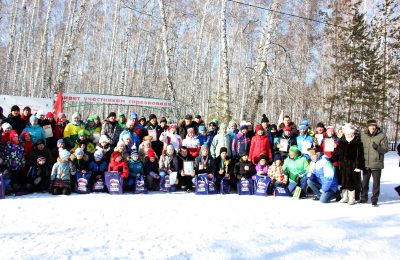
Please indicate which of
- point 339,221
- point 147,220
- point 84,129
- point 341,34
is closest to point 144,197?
point 147,220

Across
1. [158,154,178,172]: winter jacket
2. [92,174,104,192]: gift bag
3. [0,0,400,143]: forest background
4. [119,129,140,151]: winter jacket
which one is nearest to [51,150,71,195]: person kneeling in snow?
[92,174,104,192]: gift bag

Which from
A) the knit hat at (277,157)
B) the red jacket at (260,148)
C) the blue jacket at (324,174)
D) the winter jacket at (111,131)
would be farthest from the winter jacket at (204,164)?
the blue jacket at (324,174)

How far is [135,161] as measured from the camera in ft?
26.4

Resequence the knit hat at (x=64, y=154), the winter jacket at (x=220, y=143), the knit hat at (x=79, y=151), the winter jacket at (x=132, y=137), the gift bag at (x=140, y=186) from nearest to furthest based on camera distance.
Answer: the knit hat at (x=64, y=154) < the knit hat at (x=79, y=151) < the gift bag at (x=140, y=186) < the winter jacket at (x=132, y=137) < the winter jacket at (x=220, y=143)

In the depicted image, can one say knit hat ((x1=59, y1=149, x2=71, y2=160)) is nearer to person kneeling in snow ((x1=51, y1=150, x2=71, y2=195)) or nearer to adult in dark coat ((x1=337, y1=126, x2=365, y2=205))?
person kneeling in snow ((x1=51, y1=150, x2=71, y2=195))

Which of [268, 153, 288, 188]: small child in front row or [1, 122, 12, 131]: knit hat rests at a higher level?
[1, 122, 12, 131]: knit hat

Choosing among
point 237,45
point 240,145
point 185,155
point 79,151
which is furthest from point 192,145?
point 237,45

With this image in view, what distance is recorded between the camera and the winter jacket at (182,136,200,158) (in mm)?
8789

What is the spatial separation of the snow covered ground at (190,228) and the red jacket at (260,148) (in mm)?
1429

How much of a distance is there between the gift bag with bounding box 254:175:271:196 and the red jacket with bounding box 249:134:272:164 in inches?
25.4

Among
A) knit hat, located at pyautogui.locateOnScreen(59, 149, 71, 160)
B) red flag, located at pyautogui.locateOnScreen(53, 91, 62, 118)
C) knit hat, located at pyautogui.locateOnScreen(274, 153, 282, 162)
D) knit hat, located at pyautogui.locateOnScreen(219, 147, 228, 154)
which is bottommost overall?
knit hat, located at pyautogui.locateOnScreen(59, 149, 71, 160)

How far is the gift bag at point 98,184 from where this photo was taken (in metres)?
7.61

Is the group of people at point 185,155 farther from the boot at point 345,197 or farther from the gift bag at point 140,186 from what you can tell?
the gift bag at point 140,186

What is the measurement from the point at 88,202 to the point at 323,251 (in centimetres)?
410
